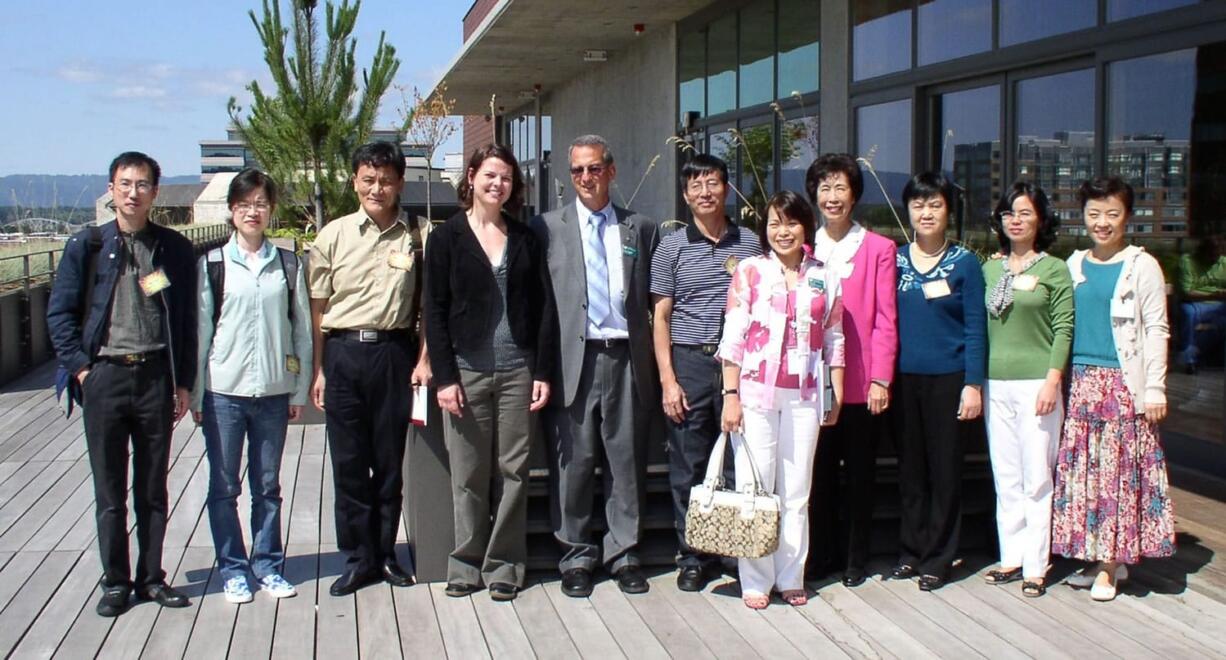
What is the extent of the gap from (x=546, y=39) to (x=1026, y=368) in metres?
13.5

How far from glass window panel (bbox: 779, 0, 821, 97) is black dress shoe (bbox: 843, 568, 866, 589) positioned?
706 cm

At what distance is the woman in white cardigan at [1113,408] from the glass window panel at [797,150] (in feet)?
22.0

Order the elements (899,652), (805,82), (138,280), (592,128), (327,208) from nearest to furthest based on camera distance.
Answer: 1. (899,652)
2. (138,280)
3. (805,82)
4. (327,208)
5. (592,128)

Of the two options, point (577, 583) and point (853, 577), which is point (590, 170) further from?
point (853, 577)

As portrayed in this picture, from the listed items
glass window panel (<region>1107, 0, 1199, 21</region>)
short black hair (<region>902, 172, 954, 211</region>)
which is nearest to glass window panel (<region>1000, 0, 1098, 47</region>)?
glass window panel (<region>1107, 0, 1199, 21</region>)

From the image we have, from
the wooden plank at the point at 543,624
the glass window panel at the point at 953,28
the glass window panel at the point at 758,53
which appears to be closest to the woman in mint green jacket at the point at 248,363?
the wooden plank at the point at 543,624

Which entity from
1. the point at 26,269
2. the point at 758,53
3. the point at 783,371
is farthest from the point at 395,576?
the point at 758,53

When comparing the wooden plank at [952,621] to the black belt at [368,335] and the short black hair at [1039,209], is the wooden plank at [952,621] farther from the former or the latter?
the black belt at [368,335]

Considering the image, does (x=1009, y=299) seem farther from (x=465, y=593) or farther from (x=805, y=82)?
(x=805, y=82)

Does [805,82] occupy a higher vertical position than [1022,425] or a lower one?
higher

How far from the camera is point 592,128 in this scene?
2041 cm

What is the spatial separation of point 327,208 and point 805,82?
6875 millimetres

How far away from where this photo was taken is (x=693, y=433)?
4781mm

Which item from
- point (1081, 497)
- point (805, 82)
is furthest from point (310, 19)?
point (1081, 497)
